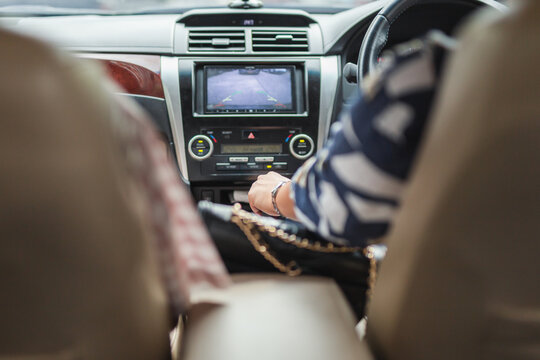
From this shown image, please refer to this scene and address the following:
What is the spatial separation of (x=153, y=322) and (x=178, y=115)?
1302mm

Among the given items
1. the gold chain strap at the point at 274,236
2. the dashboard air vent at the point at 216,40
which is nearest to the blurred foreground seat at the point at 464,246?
the gold chain strap at the point at 274,236

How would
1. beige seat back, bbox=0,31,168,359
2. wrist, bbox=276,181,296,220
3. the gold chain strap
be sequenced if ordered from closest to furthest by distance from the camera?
beige seat back, bbox=0,31,168,359, the gold chain strap, wrist, bbox=276,181,296,220

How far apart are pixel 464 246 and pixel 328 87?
138cm

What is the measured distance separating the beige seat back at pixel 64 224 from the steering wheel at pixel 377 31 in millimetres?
1161

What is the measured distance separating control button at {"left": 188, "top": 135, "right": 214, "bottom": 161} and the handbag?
1048mm

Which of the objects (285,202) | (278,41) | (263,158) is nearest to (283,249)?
(285,202)

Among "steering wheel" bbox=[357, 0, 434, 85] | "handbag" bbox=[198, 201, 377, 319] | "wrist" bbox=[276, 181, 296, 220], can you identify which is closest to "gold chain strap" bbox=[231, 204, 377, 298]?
"handbag" bbox=[198, 201, 377, 319]

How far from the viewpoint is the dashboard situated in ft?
5.38

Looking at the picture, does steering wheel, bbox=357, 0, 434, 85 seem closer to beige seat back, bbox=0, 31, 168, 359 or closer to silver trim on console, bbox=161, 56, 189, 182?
silver trim on console, bbox=161, 56, 189, 182

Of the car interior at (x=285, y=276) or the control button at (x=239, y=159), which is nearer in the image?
the car interior at (x=285, y=276)

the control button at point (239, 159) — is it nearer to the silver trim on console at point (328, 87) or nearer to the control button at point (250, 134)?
the control button at point (250, 134)

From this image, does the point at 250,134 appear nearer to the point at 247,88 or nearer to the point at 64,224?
the point at 247,88

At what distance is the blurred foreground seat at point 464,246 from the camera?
1.05 feet

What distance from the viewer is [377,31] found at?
1378 mm
